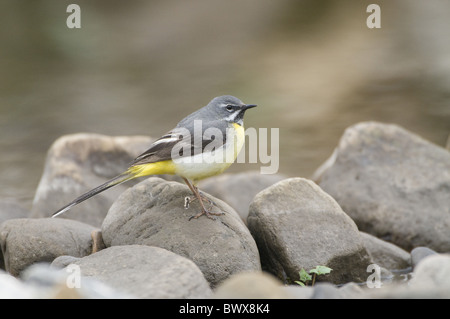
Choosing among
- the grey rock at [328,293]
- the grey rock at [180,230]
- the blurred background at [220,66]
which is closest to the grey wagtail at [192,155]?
the grey rock at [180,230]

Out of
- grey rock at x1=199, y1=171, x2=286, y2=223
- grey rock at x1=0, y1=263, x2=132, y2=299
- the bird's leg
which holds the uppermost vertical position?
the bird's leg

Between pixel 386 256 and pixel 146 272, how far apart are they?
314 cm

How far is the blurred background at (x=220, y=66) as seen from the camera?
13.4m

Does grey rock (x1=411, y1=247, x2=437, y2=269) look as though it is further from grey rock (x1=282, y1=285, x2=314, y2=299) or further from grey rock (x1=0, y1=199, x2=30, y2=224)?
grey rock (x1=0, y1=199, x2=30, y2=224)

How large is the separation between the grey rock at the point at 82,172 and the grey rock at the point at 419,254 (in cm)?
403

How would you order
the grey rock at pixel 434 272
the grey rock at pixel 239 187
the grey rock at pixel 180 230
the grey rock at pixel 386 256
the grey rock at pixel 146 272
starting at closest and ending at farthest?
the grey rock at pixel 434 272, the grey rock at pixel 146 272, the grey rock at pixel 180 230, the grey rock at pixel 386 256, the grey rock at pixel 239 187

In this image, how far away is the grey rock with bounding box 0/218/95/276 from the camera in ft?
20.6

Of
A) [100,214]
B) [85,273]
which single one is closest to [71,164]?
[100,214]

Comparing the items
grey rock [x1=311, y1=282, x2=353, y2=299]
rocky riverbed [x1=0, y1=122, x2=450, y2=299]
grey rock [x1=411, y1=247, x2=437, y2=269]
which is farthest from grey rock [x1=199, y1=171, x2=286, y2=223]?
grey rock [x1=311, y1=282, x2=353, y2=299]

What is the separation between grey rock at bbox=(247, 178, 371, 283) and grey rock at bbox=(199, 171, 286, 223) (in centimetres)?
232

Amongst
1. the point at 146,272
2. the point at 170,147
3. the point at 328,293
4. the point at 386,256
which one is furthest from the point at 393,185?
the point at 146,272

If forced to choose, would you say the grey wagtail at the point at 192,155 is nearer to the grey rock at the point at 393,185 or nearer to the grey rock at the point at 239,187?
the grey rock at the point at 393,185

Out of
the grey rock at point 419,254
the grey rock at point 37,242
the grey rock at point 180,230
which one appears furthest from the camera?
the grey rock at point 419,254

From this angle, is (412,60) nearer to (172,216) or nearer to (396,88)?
(396,88)
